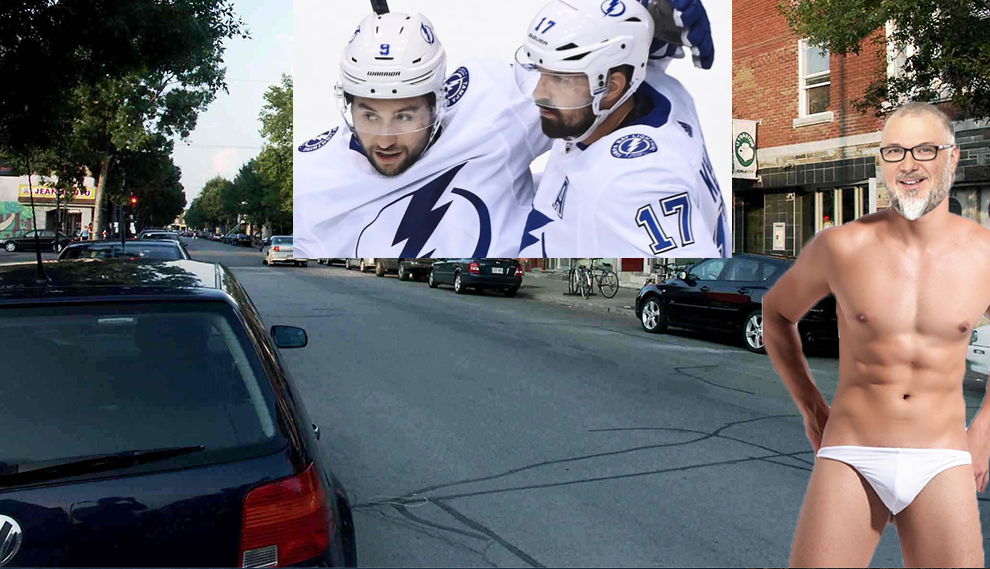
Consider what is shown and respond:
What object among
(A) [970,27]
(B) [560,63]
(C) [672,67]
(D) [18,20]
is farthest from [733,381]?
(D) [18,20]

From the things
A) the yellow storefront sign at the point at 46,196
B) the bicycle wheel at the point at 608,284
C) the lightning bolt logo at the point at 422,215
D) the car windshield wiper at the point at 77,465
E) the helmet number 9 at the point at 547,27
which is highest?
the yellow storefront sign at the point at 46,196

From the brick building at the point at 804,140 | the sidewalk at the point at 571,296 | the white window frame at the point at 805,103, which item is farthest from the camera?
the sidewalk at the point at 571,296

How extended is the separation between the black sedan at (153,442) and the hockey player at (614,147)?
2478 mm

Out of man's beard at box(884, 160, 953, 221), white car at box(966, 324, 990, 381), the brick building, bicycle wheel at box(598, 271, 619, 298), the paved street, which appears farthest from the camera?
bicycle wheel at box(598, 271, 619, 298)

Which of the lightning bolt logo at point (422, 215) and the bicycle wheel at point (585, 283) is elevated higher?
the lightning bolt logo at point (422, 215)

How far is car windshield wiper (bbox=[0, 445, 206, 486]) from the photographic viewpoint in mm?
2482

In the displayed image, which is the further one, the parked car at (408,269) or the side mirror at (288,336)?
the parked car at (408,269)

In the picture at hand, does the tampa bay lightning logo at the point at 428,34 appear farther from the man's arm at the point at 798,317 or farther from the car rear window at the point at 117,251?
the car rear window at the point at 117,251

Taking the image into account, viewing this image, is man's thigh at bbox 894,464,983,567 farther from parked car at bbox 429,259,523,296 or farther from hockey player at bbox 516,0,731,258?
parked car at bbox 429,259,523,296

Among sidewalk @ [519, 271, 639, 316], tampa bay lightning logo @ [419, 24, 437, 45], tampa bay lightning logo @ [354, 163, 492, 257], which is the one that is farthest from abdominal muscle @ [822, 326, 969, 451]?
sidewalk @ [519, 271, 639, 316]

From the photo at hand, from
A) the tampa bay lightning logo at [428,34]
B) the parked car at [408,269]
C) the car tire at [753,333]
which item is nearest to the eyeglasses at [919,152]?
the tampa bay lightning logo at [428,34]

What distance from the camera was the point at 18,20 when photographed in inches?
412

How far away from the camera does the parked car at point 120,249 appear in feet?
38.5

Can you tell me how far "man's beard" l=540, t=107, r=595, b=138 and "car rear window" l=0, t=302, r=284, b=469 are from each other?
2.54 metres
